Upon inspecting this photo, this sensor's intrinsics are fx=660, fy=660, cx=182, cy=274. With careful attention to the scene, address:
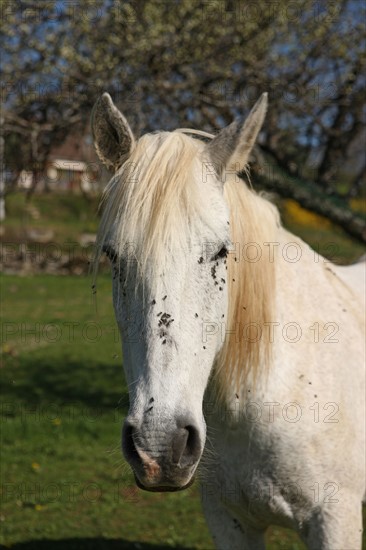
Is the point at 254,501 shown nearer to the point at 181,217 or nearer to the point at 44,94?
the point at 181,217

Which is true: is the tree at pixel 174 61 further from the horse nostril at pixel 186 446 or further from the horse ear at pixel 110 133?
the horse nostril at pixel 186 446

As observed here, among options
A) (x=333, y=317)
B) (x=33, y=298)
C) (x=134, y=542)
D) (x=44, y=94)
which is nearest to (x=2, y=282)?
(x=33, y=298)

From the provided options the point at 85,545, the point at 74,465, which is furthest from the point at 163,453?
the point at 74,465

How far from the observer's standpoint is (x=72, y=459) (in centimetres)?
644

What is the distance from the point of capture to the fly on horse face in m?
2.19

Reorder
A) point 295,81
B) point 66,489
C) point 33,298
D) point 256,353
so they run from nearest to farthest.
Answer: point 256,353 < point 66,489 < point 295,81 < point 33,298

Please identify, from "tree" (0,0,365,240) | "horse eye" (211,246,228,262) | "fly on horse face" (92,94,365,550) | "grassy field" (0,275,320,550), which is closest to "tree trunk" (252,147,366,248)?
"tree" (0,0,365,240)

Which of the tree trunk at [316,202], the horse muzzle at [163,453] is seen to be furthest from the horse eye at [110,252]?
the tree trunk at [316,202]

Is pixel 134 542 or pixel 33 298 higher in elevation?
pixel 134 542

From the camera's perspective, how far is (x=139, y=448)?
207cm

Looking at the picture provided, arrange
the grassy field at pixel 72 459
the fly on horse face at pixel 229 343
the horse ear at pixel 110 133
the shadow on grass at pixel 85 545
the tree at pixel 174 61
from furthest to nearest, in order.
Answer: the tree at pixel 174 61, the grassy field at pixel 72 459, the shadow on grass at pixel 85 545, the horse ear at pixel 110 133, the fly on horse face at pixel 229 343

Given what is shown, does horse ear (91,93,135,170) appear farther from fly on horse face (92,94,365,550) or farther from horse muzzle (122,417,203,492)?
horse muzzle (122,417,203,492)

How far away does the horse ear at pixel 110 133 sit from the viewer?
8.33ft

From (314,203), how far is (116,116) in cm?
396
